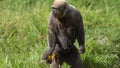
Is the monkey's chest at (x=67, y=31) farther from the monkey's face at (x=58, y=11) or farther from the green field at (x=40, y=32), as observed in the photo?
the green field at (x=40, y=32)

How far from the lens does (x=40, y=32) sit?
6996 millimetres

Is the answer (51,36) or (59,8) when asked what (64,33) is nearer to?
(51,36)

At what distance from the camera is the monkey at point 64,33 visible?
507cm

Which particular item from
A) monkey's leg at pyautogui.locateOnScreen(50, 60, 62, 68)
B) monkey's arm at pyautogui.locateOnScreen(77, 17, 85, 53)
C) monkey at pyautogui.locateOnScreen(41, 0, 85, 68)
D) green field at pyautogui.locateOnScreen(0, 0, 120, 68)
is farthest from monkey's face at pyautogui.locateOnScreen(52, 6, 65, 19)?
green field at pyautogui.locateOnScreen(0, 0, 120, 68)

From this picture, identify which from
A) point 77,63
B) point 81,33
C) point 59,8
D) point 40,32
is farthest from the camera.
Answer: point 40,32

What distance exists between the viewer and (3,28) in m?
7.16

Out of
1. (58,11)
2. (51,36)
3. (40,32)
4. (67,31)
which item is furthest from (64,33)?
(40,32)

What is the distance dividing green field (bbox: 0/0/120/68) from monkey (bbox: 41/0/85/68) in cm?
24

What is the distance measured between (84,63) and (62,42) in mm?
880

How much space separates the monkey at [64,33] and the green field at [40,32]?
0.80 feet

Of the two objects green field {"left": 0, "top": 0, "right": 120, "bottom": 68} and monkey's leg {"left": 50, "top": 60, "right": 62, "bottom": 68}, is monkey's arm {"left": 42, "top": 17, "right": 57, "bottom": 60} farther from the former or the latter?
green field {"left": 0, "top": 0, "right": 120, "bottom": 68}

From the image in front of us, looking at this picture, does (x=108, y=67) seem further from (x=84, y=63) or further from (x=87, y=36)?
(x=87, y=36)

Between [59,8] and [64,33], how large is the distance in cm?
39

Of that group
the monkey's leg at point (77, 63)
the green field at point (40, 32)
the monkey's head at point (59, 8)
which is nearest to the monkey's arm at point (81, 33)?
the monkey's leg at point (77, 63)
